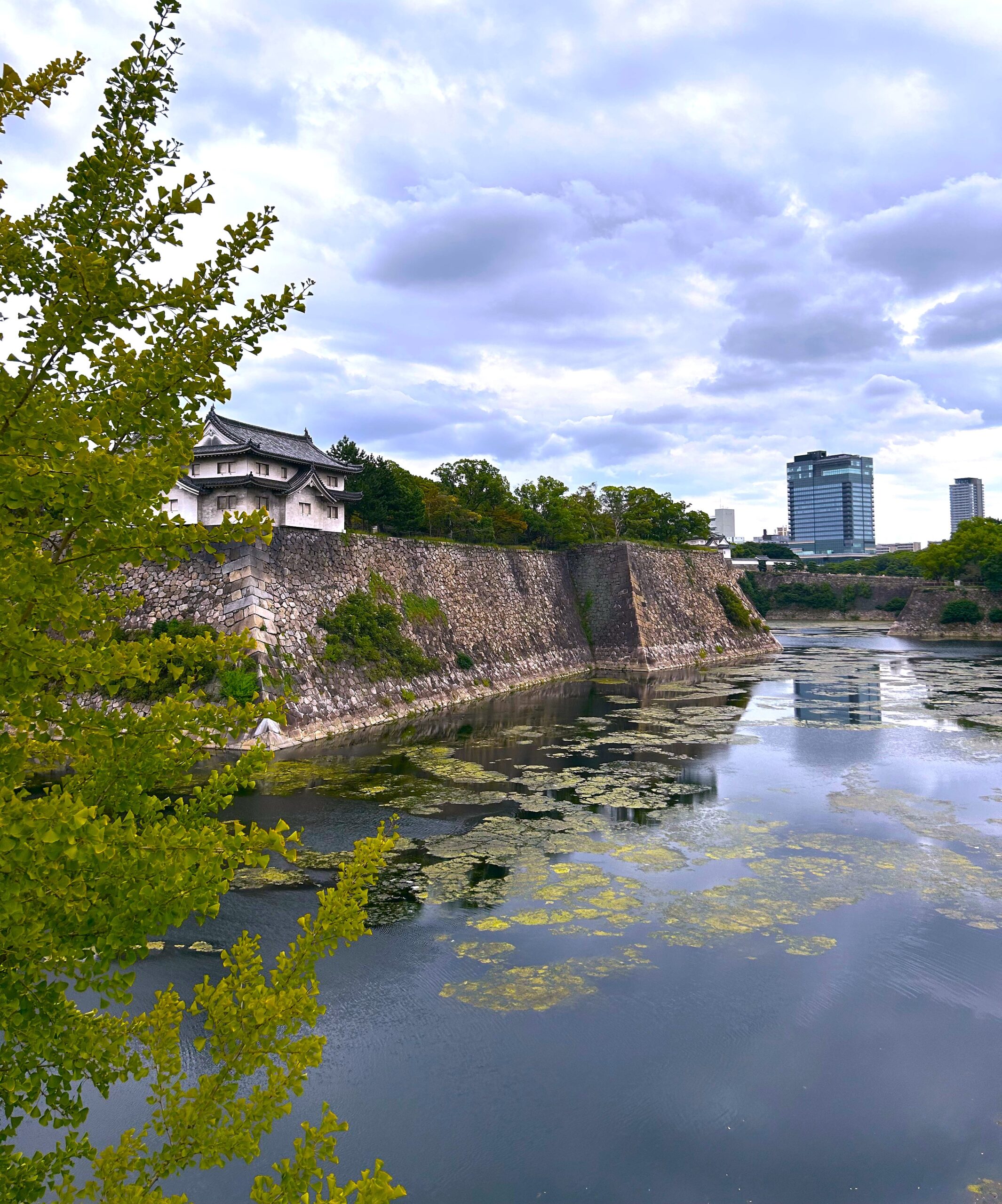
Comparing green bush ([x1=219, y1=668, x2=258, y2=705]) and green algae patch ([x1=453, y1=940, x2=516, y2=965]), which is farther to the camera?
green bush ([x1=219, y1=668, x2=258, y2=705])

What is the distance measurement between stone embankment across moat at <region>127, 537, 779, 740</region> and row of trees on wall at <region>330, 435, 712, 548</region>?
316 cm

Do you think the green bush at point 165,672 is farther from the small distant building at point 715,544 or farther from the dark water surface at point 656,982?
the small distant building at point 715,544

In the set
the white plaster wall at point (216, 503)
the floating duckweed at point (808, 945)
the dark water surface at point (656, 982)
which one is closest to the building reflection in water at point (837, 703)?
the dark water surface at point (656, 982)

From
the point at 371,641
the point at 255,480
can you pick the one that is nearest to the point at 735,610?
the point at 371,641

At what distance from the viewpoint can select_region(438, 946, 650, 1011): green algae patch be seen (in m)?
8.00

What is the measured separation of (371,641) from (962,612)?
1991 inches

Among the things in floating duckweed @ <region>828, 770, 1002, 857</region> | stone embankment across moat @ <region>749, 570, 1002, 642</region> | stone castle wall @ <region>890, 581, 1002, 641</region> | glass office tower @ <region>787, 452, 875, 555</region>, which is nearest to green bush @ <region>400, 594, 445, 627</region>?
floating duckweed @ <region>828, 770, 1002, 857</region>

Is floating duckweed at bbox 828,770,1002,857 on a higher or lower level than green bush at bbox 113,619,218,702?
lower

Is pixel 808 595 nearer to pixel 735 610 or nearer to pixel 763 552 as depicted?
pixel 763 552

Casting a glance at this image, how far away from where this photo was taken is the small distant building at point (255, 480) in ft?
84.2

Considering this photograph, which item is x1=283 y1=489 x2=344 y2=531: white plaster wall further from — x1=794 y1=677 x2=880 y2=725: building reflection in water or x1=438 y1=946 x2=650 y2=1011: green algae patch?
x1=438 y1=946 x2=650 y2=1011: green algae patch

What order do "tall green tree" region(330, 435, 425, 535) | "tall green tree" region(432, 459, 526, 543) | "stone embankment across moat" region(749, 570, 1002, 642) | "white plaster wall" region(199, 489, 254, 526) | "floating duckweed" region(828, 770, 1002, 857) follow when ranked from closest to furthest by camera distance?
"floating duckweed" region(828, 770, 1002, 857) → "white plaster wall" region(199, 489, 254, 526) → "tall green tree" region(330, 435, 425, 535) → "tall green tree" region(432, 459, 526, 543) → "stone embankment across moat" region(749, 570, 1002, 642)

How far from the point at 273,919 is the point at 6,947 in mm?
7495

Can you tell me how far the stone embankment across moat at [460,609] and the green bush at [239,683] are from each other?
39.4 inches
